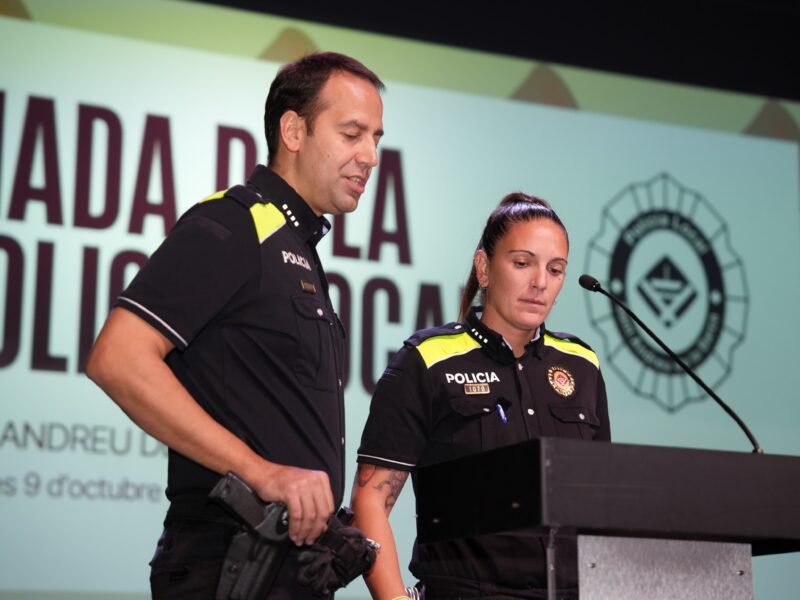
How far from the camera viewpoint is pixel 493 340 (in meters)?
2.39

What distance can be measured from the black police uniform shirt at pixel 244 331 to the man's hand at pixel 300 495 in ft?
0.46

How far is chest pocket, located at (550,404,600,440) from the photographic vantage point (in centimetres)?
231

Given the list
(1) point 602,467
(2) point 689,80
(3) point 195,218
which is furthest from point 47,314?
(2) point 689,80

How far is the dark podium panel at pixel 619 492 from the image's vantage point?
149 centimetres

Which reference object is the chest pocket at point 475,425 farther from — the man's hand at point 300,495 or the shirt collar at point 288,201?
the man's hand at point 300,495

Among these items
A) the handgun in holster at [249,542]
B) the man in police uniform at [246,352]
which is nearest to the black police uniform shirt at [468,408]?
the man in police uniform at [246,352]

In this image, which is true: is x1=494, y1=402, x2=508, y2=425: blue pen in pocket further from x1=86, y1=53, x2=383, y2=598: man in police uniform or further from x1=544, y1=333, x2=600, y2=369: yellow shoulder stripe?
x1=86, y1=53, x2=383, y2=598: man in police uniform

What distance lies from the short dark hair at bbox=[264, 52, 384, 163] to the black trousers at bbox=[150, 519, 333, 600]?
665mm

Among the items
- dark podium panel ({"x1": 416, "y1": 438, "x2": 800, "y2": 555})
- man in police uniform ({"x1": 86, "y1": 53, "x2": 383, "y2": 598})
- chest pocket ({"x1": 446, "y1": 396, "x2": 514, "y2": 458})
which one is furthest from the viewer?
chest pocket ({"x1": 446, "y1": 396, "x2": 514, "y2": 458})

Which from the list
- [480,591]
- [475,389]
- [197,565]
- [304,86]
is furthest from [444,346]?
[197,565]

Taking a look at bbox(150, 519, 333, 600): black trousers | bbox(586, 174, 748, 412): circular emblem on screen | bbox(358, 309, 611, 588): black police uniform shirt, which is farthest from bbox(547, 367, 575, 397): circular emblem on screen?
bbox(586, 174, 748, 412): circular emblem on screen

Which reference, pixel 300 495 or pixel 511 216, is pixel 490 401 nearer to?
pixel 511 216

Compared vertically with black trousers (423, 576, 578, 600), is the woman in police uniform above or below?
above

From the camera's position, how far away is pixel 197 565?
5.44 ft
